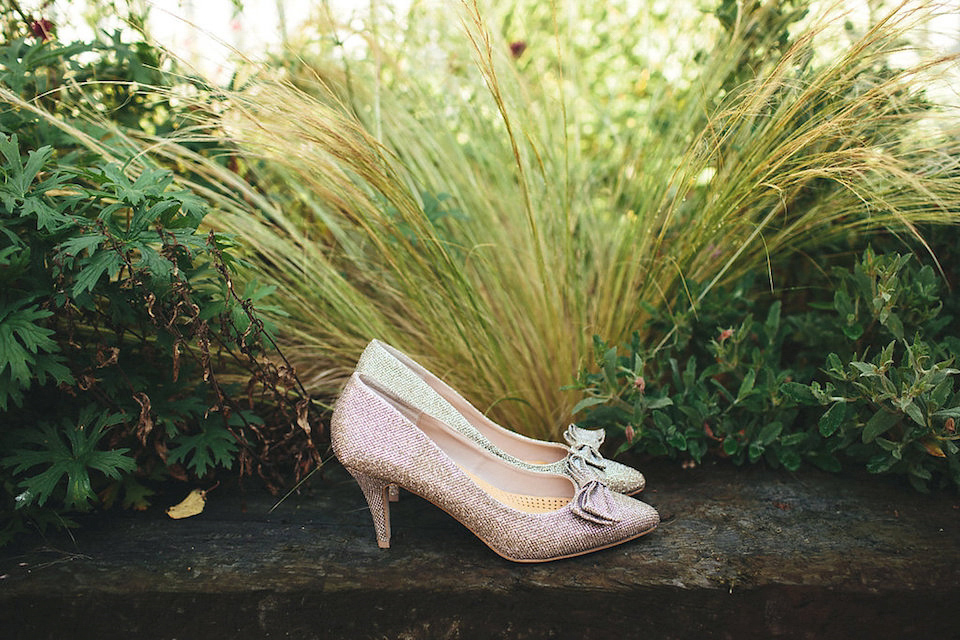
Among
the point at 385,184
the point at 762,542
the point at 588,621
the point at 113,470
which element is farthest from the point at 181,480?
the point at 762,542

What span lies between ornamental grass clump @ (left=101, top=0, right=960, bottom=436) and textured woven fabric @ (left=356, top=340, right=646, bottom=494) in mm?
222

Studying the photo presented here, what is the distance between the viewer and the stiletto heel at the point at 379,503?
1.45 m

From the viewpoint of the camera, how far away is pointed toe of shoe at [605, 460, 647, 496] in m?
1.62

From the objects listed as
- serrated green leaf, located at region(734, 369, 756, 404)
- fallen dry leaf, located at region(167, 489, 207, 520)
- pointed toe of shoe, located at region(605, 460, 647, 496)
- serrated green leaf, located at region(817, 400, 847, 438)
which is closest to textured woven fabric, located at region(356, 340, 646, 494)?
pointed toe of shoe, located at region(605, 460, 647, 496)

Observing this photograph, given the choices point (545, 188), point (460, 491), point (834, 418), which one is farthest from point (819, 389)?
point (545, 188)

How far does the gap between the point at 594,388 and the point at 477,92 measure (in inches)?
51.3

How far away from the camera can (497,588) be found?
1.34 m

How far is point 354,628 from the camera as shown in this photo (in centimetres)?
135

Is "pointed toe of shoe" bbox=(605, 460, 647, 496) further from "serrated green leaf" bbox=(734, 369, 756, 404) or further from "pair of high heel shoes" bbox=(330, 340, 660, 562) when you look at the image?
"serrated green leaf" bbox=(734, 369, 756, 404)

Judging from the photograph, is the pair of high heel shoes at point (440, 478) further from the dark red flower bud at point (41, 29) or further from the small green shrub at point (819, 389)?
the dark red flower bud at point (41, 29)

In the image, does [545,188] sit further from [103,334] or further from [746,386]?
[103,334]

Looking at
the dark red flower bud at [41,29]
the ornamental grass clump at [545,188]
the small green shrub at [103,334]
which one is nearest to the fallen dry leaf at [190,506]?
the small green shrub at [103,334]

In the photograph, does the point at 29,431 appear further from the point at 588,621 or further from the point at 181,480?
the point at 588,621

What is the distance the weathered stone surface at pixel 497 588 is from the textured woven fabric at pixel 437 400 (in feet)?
0.52
